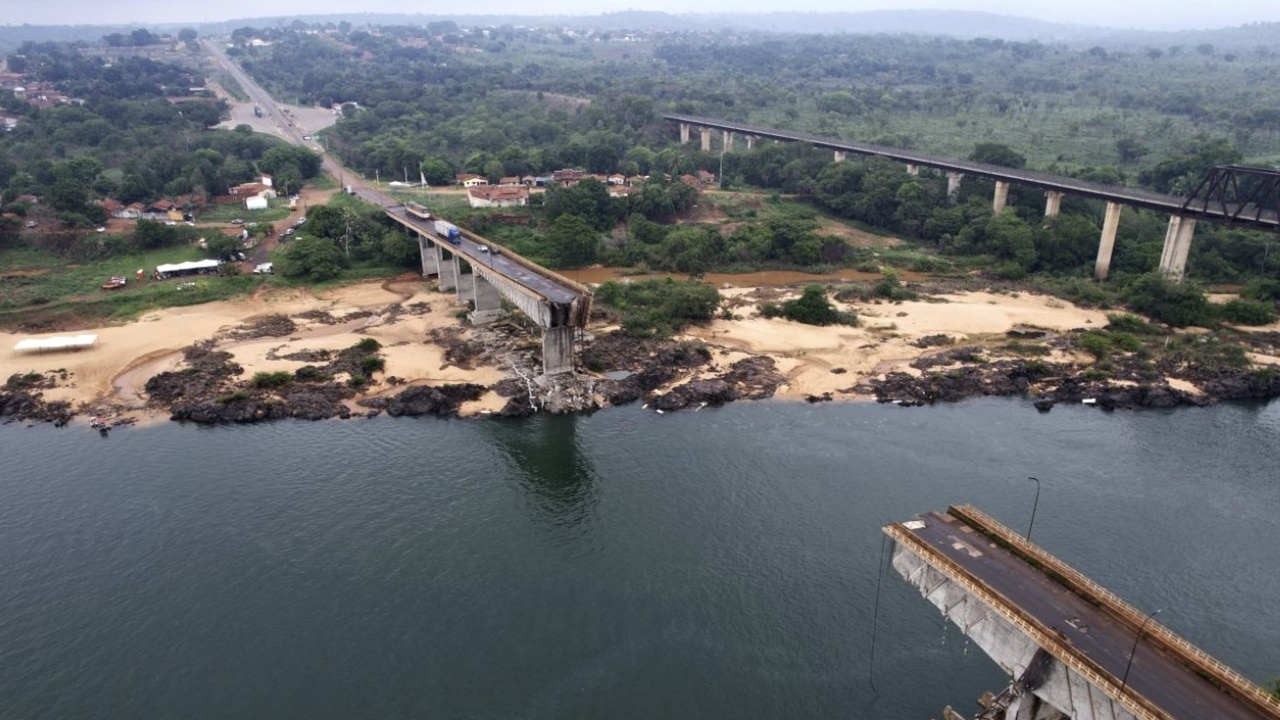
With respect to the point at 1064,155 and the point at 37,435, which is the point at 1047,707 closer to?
the point at 37,435

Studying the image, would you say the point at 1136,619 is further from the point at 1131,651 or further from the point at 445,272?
the point at 445,272

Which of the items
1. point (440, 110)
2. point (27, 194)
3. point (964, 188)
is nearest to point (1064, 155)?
point (964, 188)

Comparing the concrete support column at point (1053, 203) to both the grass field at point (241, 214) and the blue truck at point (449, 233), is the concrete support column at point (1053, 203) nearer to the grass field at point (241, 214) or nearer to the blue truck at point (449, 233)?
the blue truck at point (449, 233)

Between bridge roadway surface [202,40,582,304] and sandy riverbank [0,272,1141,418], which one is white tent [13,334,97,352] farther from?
bridge roadway surface [202,40,582,304]

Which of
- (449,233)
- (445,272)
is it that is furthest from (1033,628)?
(445,272)

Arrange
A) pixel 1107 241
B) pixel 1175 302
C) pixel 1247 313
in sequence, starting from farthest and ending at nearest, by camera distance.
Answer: pixel 1107 241, pixel 1175 302, pixel 1247 313

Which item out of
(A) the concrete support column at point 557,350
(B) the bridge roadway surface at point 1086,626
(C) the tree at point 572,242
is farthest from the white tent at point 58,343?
(B) the bridge roadway surface at point 1086,626

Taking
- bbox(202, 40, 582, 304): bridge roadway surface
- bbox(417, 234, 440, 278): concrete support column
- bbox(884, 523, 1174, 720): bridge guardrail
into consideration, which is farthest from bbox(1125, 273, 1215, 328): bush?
bbox(417, 234, 440, 278): concrete support column
